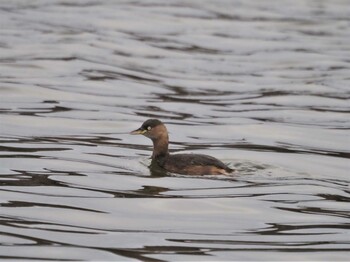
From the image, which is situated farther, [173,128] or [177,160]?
[173,128]

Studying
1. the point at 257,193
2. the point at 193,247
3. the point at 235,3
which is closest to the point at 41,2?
the point at 235,3

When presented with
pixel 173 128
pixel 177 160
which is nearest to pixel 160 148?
pixel 177 160

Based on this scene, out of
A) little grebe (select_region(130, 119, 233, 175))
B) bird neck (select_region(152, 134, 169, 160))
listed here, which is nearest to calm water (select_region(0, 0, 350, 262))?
little grebe (select_region(130, 119, 233, 175))

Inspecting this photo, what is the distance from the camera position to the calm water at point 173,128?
9.97 meters

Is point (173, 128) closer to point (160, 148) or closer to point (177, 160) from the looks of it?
point (160, 148)

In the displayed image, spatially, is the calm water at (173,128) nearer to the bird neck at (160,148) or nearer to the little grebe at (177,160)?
A: the little grebe at (177,160)

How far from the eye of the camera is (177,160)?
498 inches

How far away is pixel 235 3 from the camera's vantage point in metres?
29.5

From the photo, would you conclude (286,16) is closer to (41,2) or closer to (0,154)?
(41,2)

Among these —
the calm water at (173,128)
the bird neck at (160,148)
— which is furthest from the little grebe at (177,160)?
the calm water at (173,128)

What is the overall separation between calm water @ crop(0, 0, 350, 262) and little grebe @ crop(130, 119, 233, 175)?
111 millimetres

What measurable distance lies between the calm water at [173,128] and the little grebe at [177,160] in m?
0.11

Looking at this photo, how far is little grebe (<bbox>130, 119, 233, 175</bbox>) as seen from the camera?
486 inches

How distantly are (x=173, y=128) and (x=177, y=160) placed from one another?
304 cm
